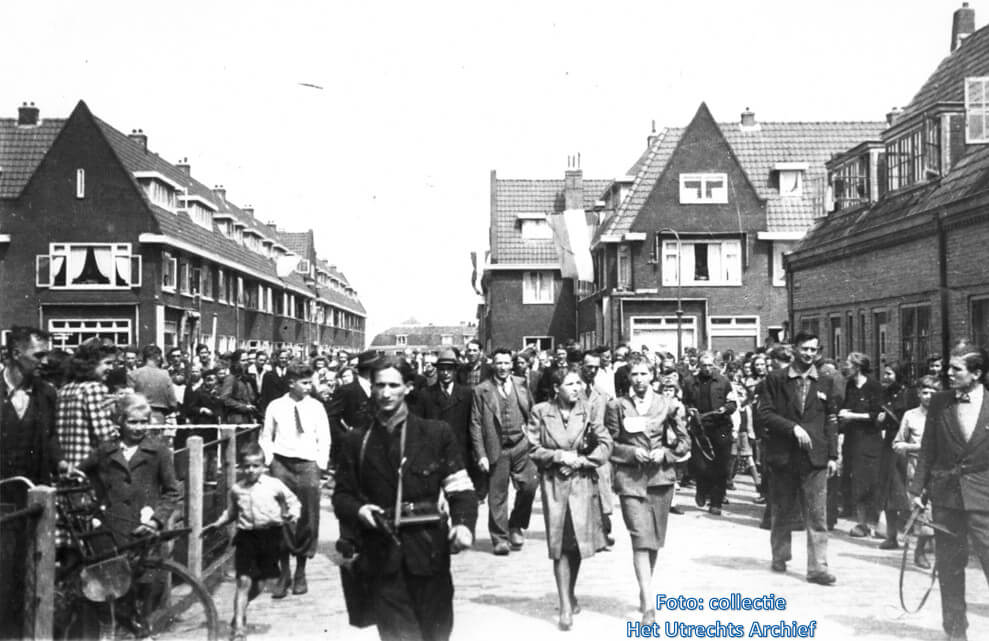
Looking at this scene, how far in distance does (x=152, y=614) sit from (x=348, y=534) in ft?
7.97

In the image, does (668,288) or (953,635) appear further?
(668,288)

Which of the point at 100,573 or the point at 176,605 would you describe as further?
the point at 176,605

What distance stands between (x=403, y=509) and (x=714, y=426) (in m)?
9.44

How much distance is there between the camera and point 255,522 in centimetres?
809

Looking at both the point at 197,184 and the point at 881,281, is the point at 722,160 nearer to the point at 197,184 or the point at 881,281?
the point at 881,281

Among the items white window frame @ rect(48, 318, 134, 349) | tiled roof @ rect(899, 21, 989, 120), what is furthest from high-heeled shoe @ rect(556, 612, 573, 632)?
white window frame @ rect(48, 318, 134, 349)

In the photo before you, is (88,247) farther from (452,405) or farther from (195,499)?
(195,499)

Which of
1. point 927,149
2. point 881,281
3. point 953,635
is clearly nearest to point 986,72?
point 927,149

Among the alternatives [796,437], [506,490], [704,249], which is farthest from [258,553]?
[704,249]

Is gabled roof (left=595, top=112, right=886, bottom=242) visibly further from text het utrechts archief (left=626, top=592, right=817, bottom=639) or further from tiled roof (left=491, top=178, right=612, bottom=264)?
text het utrechts archief (left=626, top=592, right=817, bottom=639)

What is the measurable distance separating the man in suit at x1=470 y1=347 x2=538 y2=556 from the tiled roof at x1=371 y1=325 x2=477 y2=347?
444ft

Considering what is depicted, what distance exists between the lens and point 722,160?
4153 cm

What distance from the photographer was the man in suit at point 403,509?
5.62m

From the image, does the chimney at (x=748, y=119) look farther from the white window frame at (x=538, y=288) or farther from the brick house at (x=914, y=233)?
the brick house at (x=914, y=233)
